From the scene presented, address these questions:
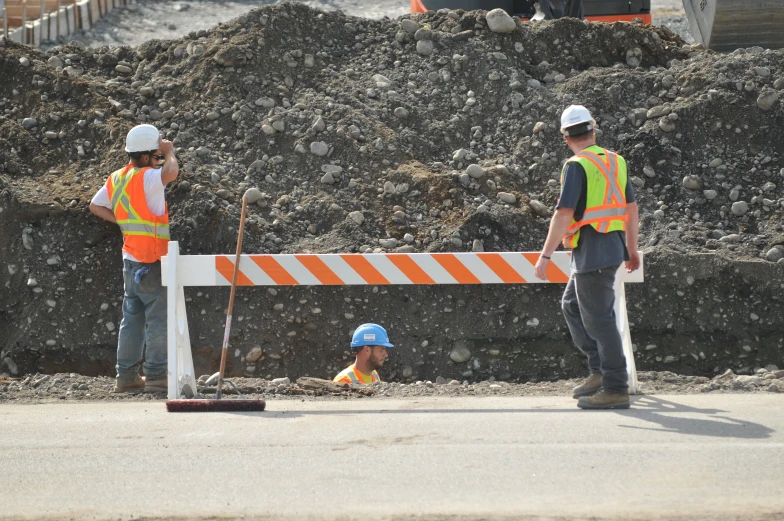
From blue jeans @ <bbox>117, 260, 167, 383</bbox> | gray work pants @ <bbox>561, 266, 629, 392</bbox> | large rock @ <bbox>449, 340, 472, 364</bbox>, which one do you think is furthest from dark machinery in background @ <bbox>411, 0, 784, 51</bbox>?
blue jeans @ <bbox>117, 260, 167, 383</bbox>

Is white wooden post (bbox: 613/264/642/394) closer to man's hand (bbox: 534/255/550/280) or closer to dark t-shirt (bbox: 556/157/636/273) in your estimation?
dark t-shirt (bbox: 556/157/636/273)

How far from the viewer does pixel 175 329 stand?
717 cm

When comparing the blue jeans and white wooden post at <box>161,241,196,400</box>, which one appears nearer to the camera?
white wooden post at <box>161,241,196,400</box>

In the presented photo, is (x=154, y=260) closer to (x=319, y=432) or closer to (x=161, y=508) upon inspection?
(x=319, y=432)

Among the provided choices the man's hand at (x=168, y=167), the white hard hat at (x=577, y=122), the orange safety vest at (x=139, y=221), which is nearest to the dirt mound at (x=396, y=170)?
the orange safety vest at (x=139, y=221)

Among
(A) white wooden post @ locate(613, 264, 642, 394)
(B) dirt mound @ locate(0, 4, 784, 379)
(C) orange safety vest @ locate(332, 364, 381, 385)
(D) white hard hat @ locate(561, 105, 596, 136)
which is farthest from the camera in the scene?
(B) dirt mound @ locate(0, 4, 784, 379)

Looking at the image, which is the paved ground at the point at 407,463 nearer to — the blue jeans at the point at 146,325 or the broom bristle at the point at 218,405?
the broom bristle at the point at 218,405

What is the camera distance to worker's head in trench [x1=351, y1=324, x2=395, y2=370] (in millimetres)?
8422

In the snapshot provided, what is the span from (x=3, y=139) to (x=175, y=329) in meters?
5.14

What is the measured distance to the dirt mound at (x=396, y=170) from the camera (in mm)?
9562

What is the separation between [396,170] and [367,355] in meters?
2.88

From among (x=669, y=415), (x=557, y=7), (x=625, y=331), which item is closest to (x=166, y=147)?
(x=625, y=331)

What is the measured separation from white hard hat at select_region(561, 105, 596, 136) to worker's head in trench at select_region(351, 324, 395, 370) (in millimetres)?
2868

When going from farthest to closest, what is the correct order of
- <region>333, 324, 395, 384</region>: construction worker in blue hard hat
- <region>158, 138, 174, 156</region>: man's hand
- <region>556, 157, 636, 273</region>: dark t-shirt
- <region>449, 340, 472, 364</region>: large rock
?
<region>449, 340, 472, 364</region>: large rock
<region>333, 324, 395, 384</region>: construction worker in blue hard hat
<region>158, 138, 174, 156</region>: man's hand
<region>556, 157, 636, 273</region>: dark t-shirt
